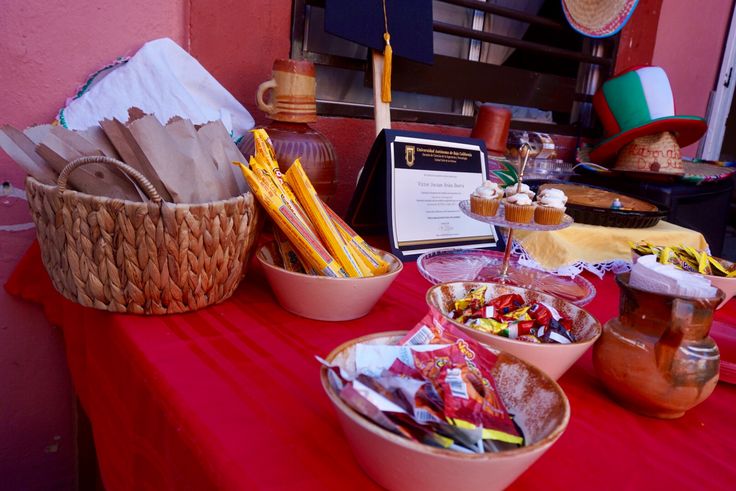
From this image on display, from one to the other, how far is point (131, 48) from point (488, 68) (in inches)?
46.6

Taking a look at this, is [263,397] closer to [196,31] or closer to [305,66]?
[305,66]

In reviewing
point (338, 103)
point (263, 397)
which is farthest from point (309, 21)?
point (263, 397)

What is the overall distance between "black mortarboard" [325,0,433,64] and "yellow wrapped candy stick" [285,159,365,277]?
0.64 meters

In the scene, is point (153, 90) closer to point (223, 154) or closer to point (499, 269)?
point (223, 154)

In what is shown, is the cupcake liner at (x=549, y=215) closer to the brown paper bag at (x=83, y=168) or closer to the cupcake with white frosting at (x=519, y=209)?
the cupcake with white frosting at (x=519, y=209)

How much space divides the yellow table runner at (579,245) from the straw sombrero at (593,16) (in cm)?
101

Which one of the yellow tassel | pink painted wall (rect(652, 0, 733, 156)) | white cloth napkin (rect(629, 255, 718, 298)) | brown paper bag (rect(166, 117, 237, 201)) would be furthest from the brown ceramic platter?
pink painted wall (rect(652, 0, 733, 156))

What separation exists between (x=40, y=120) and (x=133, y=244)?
628 mm

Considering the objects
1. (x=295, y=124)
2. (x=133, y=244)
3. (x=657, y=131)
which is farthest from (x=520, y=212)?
(x=657, y=131)

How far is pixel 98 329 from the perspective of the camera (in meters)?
0.71

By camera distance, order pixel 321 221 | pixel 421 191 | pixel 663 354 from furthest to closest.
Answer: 1. pixel 421 191
2. pixel 321 221
3. pixel 663 354

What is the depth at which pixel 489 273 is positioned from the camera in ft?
3.23

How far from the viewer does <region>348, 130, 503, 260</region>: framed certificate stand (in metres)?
1.04

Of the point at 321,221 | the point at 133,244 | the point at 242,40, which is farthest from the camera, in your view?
the point at 242,40
